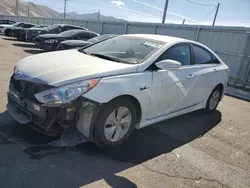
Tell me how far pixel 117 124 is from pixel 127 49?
1.34m

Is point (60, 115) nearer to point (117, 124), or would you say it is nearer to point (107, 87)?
point (107, 87)

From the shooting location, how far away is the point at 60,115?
3076mm

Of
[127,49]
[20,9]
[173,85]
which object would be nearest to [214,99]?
[173,85]

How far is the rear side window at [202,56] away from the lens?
4.91 meters

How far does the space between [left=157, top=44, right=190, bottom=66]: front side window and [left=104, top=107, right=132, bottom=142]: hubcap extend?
1.03 m

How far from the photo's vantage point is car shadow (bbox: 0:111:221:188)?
2.90 meters

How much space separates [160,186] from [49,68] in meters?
2.00

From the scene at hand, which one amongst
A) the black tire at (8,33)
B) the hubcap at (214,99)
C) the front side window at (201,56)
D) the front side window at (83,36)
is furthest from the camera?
the black tire at (8,33)

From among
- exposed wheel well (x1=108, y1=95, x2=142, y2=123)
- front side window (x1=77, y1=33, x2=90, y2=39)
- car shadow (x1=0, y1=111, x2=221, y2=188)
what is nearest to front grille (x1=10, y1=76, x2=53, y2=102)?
car shadow (x1=0, y1=111, x2=221, y2=188)

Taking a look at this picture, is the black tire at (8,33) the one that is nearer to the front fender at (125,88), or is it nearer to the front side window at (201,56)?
the front side window at (201,56)

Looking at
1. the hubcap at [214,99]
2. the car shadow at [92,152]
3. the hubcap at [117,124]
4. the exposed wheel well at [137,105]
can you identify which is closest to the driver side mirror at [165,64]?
the exposed wheel well at [137,105]

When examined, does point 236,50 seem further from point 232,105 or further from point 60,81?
point 60,81

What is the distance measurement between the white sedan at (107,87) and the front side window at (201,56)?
0.11 m

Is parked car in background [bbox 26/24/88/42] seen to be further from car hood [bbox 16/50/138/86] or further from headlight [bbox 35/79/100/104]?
headlight [bbox 35/79/100/104]
